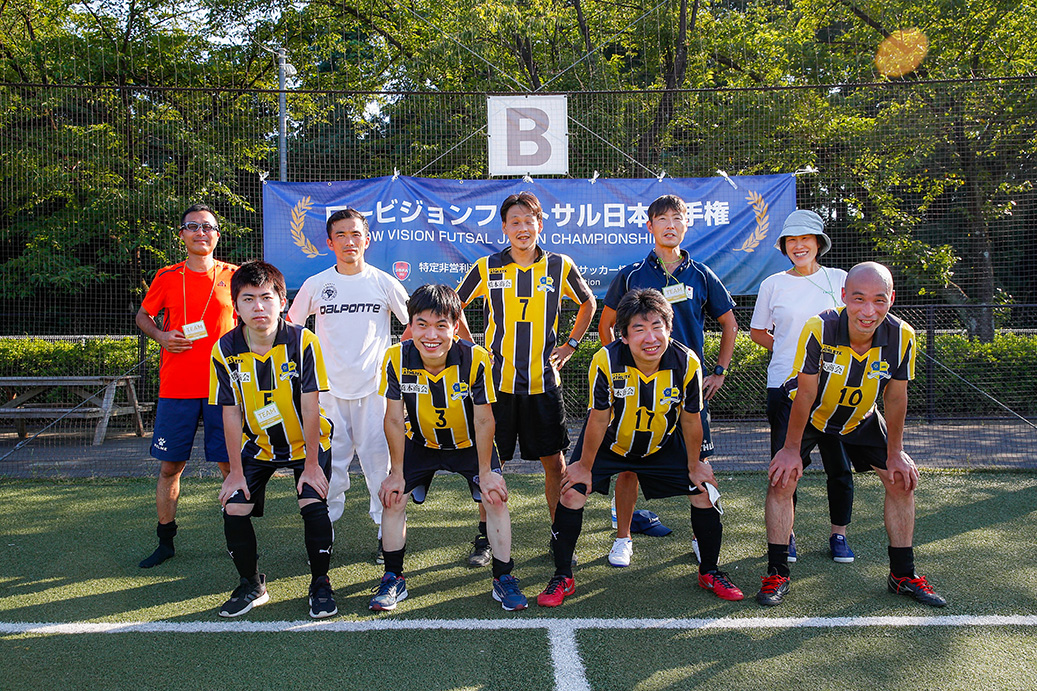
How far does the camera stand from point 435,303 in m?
3.56

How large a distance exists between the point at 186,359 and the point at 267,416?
106cm

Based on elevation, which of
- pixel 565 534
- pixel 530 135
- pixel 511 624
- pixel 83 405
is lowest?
pixel 511 624

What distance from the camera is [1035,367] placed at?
8570 millimetres

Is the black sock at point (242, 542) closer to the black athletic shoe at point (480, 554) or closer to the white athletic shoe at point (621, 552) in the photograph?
the black athletic shoe at point (480, 554)

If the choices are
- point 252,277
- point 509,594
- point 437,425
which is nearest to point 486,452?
point 437,425

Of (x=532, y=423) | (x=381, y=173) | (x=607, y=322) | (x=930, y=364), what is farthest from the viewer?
(x=381, y=173)

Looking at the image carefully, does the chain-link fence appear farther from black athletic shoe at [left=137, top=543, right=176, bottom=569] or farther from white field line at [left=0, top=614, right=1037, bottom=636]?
white field line at [left=0, top=614, right=1037, bottom=636]

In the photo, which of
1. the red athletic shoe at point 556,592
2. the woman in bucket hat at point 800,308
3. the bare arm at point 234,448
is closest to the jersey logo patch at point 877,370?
the woman in bucket hat at point 800,308

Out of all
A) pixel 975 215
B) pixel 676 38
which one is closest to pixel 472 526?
pixel 975 215

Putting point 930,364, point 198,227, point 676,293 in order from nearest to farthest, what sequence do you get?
point 676,293, point 198,227, point 930,364

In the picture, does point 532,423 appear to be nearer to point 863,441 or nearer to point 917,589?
point 863,441

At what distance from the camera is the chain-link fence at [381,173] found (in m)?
8.02

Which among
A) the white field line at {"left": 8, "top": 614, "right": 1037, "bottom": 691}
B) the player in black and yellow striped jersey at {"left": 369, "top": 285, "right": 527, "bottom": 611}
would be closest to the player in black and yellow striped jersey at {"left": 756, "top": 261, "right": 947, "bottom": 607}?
the white field line at {"left": 8, "top": 614, "right": 1037, "bottom": 691}

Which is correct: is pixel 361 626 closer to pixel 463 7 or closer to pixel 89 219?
pixel 89 219
